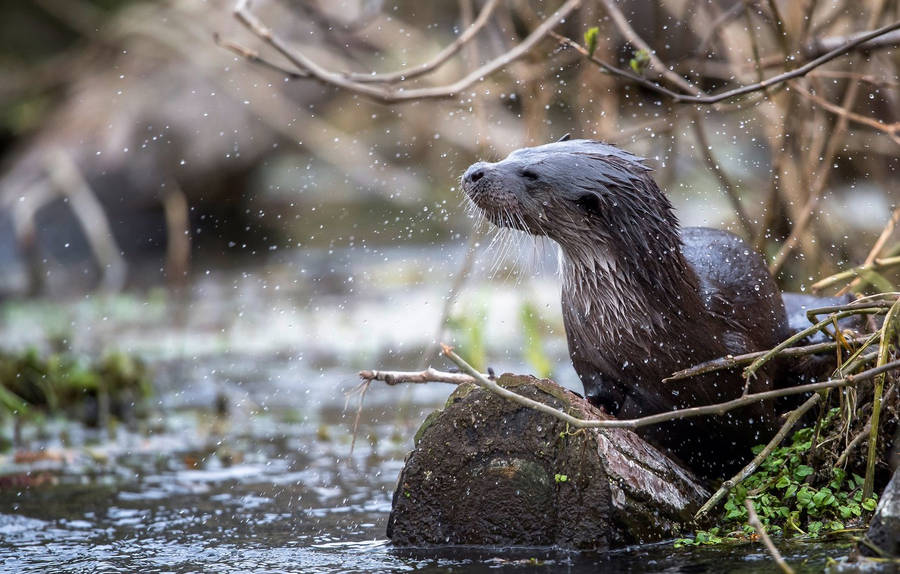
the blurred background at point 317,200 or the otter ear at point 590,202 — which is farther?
the blurred background at point 317,200

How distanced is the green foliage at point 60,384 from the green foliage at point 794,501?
3.24m

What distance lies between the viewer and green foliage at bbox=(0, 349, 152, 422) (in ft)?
16.9

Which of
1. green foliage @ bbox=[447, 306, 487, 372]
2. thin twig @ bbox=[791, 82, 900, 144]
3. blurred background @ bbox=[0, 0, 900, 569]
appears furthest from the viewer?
green foliage @ bbox=[447, 306, 487, 372]

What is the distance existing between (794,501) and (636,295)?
634mm

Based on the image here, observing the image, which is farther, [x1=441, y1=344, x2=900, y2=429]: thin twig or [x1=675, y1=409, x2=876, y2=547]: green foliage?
[x1=675, y1=409, x2=876, y2=547]: green foliage

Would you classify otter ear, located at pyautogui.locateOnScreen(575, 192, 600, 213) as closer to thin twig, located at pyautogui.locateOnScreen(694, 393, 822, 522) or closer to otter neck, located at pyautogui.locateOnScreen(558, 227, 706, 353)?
otter neck, located at pyautogui.locateOnScreen(558, 227, 706, 353)

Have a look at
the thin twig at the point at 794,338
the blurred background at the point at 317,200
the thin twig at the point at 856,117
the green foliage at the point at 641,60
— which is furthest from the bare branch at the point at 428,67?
the thin twig at the point at 794,338

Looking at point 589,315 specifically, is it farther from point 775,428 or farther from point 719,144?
point 719,144

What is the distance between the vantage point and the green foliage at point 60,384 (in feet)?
16.9

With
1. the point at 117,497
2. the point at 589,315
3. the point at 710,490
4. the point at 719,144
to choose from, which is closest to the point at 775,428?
the point at 710,490

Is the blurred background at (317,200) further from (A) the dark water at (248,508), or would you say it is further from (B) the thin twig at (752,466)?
(B) the thin twig at (752,466)

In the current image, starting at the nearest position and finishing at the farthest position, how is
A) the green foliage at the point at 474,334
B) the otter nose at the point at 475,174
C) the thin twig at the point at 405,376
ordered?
the thin twig at the point at 405,376, the otter nose at the point at 475,174, the green foliage at the point at 474,334

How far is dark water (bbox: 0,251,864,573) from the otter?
47 centimetres

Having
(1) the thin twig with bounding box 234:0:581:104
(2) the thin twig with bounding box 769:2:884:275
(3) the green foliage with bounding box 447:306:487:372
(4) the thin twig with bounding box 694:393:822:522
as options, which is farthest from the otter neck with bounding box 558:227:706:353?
(3) the green foliage with bounding box 447:306:487:372
